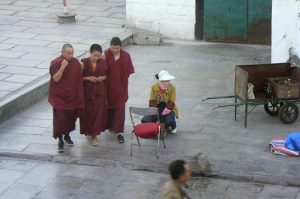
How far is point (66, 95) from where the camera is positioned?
32.7 ft

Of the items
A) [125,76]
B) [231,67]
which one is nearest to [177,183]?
[125,76]

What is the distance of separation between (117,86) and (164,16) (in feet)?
21.4

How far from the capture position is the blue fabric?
9.73 metres

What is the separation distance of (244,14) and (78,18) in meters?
4.38

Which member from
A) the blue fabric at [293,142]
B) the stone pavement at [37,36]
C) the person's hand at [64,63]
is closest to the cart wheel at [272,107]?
the blue fabric at [293,142]

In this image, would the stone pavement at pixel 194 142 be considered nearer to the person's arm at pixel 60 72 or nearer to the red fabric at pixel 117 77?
the red fabric at pixel 117 77

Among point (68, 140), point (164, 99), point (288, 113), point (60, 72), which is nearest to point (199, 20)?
point (288, 113)

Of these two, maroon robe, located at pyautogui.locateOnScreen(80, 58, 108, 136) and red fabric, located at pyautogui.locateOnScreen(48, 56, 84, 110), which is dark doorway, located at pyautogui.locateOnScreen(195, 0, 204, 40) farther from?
Answer: red fabric, located at pyautogui.locateOnScreen(48, 56, 84, 110)

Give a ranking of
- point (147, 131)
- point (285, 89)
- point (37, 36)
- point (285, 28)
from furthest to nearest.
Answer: point (37, 36)
point (285, 28)
point (285, 89)
point (147, 131)

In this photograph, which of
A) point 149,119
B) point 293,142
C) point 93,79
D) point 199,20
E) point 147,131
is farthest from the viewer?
point 199,20

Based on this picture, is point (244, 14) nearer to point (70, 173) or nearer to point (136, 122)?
point (136, 122)

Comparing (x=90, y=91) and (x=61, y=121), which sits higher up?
(x=90, y=91)

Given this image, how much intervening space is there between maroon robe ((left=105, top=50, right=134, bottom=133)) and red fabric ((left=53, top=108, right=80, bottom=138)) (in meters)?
0.63

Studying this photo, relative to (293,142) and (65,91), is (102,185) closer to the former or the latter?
(65,91)
